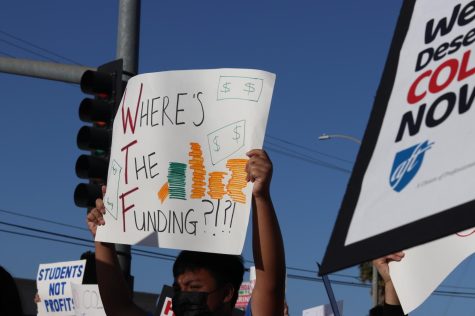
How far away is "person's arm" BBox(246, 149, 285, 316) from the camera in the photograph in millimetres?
3119

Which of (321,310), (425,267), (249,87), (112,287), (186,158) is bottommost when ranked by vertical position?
(321,310)

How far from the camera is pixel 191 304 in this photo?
3.41 meters

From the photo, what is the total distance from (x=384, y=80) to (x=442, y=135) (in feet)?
1.10

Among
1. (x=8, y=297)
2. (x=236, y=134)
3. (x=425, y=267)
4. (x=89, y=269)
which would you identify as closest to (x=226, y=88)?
(x=236, y=134)

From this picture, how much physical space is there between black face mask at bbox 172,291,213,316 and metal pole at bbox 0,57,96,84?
Answer: 4360mm

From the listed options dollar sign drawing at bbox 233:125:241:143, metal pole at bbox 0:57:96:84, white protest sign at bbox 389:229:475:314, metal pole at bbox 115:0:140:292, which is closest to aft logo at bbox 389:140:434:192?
white protest sign at bbox 389:229:475:314

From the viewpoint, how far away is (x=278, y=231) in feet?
10.5

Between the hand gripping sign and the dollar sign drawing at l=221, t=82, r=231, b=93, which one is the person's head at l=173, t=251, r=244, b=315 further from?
the hand gripping sign

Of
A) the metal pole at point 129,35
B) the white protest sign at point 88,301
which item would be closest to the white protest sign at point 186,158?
the metal pole at point 129,35

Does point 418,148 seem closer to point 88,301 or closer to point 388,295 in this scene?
point 388,295

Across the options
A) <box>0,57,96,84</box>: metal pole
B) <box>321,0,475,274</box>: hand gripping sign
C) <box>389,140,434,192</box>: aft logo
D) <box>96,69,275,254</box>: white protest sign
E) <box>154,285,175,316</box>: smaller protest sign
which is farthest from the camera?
<box>0,57,96,84</box>: metal pole

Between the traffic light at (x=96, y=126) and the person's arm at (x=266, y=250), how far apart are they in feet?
12.1

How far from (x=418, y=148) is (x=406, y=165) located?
0.05 m

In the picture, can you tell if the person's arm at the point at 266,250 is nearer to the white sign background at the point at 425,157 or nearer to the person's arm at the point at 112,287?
the person's arm at the point at 112,287
